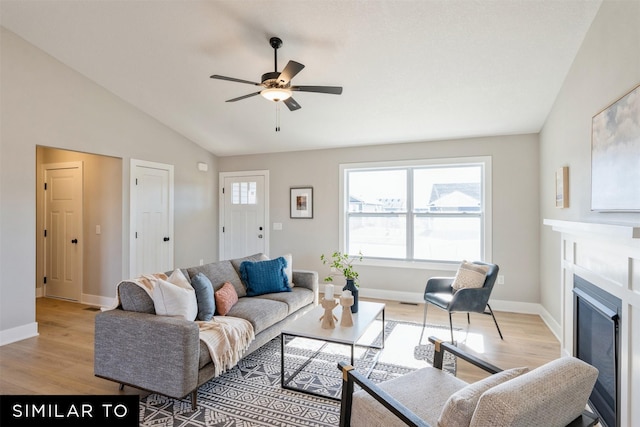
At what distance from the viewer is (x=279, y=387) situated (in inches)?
98.2

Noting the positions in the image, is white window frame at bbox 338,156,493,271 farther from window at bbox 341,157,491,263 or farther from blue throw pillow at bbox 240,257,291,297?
blue throw pillow at bbox 240,257,291,297

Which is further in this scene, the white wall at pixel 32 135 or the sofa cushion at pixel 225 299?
the white wall at pixel 32 135

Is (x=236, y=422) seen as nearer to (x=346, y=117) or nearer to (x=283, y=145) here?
(x=346, y=117)

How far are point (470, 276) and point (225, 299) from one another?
2.53m

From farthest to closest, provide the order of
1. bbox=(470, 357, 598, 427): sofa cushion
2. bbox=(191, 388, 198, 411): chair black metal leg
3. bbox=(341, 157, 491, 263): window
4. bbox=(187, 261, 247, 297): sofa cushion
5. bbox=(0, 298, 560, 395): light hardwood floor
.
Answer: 1. bbox=(341, 157, 491, 263): window
2. bbox=(187, 261, 247, 297): sofa cushion
3. bbox=(0, 298, 560, 395): light hardwood floor
4. bbox=(191, 388, 198, 411): chair black metal leg
5. bbox=(470, 357, 598, 427): sofa cushion

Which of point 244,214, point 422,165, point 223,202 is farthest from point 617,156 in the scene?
point 223,202

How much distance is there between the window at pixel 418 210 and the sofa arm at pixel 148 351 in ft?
11.2

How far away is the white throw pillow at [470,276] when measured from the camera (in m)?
3.46

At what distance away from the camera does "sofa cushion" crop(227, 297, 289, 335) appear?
281 cm

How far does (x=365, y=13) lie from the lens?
8.61ft

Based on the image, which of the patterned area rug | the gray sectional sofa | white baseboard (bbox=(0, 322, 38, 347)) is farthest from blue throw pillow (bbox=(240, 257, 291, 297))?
white baseboard (bbox=(0, 322, 38, 347))

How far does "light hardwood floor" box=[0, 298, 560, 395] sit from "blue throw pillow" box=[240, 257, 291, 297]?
1.36 m

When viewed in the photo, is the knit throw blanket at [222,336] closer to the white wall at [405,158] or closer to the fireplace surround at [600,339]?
the fireplace surround at [600,339]

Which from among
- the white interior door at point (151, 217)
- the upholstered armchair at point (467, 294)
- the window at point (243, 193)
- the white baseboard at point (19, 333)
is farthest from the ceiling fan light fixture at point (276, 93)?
the white baseboard at point (19, 333)
